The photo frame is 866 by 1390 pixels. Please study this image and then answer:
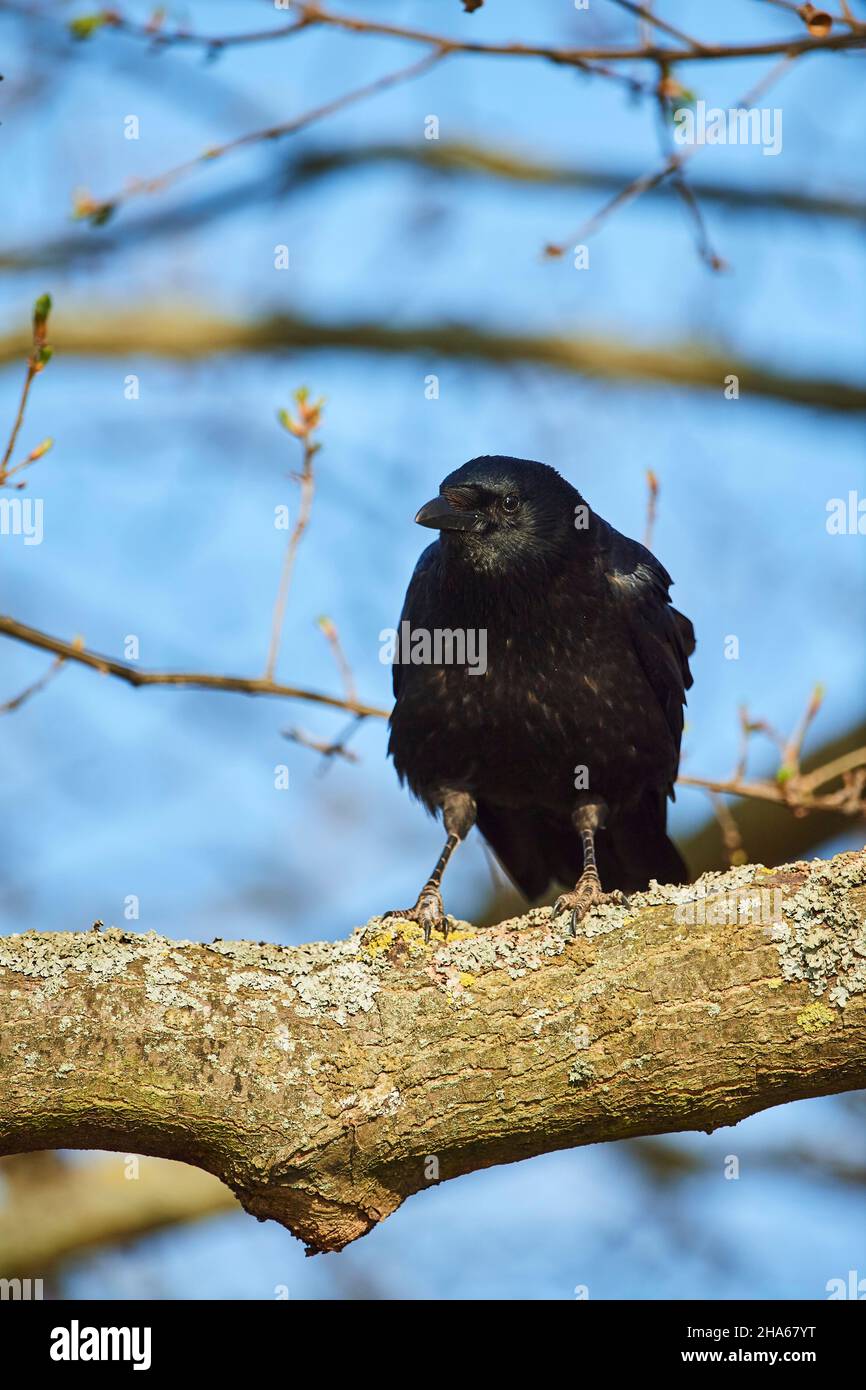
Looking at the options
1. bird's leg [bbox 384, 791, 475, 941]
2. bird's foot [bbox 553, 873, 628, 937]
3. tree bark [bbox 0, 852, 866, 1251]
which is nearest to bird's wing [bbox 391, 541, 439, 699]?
bird's leg [bbox 384, 791, 475, 941]

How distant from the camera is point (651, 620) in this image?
17.1ft

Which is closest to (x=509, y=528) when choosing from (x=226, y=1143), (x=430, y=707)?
(x=430, y=707)

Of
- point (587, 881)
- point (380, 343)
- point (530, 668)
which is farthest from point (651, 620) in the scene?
point (380, 343)

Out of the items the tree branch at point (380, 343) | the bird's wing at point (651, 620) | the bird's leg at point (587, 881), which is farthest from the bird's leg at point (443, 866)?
the tree branch at point (380, 343)

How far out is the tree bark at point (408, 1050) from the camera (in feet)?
10.7

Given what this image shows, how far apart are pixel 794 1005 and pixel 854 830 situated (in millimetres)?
2904

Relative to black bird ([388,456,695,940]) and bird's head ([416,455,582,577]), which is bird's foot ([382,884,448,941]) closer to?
black bird ([388,456,695,940])

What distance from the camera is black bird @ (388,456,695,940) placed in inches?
194

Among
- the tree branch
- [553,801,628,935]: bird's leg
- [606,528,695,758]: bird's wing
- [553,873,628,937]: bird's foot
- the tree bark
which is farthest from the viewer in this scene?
the tree branch

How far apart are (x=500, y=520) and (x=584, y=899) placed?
1.45 meters

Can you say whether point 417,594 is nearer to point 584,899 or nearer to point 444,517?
point 444,517

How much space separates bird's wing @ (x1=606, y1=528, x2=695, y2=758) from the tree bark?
1.74 m

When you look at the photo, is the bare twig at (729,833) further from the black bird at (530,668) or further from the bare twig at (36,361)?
the bare twig at (36,361)
